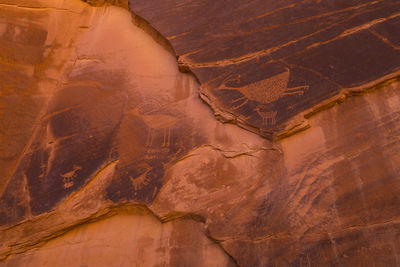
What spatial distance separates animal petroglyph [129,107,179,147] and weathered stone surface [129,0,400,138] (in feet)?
1.41

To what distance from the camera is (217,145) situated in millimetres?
2750

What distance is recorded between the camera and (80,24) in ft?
13.4

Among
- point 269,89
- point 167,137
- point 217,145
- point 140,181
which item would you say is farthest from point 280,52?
point 140,181

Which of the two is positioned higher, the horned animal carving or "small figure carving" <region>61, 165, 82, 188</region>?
the horned animal carving

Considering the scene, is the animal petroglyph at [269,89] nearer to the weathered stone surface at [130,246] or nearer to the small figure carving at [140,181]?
the small figure carving at [140,181]

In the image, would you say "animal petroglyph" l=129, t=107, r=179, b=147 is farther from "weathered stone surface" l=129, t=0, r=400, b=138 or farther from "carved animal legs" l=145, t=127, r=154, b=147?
"weathered stone surface" l=129, t=0, r=400, b=138

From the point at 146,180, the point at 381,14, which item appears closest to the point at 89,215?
the point at 146,180

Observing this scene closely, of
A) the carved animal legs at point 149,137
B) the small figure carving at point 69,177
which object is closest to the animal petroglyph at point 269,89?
the carved animal legs at point 149,137

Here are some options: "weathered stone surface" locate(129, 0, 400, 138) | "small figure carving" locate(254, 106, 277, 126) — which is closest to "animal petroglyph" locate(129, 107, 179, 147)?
"weathered stone surface" locate(129, 0, 400, 138)

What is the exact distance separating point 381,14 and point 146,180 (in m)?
2.88

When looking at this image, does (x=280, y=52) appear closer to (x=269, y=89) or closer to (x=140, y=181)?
(x=269, y=89)

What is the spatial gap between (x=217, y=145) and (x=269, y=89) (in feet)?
2.45

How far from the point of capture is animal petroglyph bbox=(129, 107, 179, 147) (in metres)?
2.89

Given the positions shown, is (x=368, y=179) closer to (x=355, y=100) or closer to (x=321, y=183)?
(x=321, y=183)
